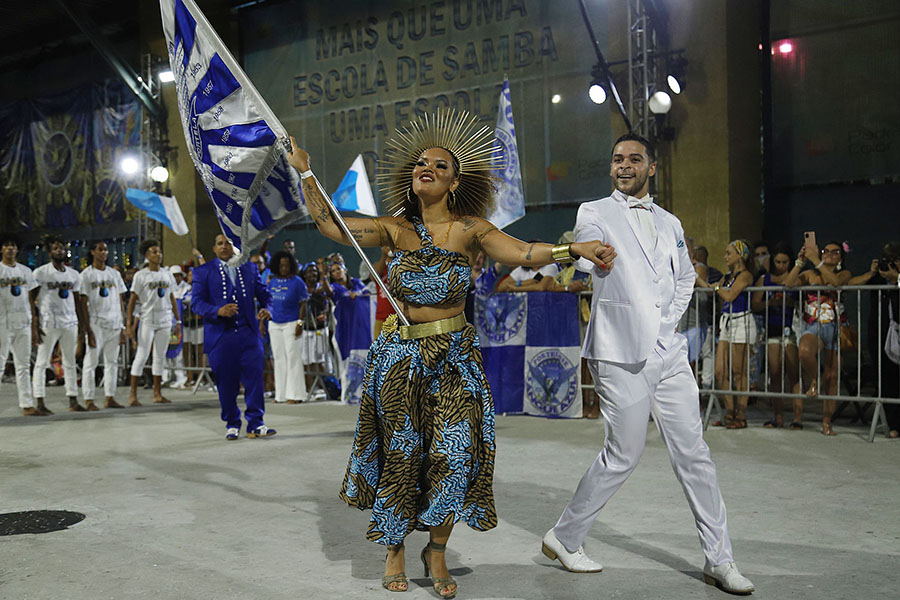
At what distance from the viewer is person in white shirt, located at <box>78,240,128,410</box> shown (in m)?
12.0

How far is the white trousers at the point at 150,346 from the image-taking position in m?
12.2

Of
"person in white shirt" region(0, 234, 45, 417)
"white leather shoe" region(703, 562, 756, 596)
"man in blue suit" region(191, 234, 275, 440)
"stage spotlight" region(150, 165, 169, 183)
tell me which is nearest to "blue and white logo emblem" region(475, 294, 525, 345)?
"man in blue suit" region(191, 234, 275, 440)

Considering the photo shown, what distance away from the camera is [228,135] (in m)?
5.28

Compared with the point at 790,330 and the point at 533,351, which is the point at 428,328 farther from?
the point at 533,351

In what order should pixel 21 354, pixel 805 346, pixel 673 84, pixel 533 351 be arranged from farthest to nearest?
pixel 673 84, pixel 21 354, pixel 533 351, pixel 805 346

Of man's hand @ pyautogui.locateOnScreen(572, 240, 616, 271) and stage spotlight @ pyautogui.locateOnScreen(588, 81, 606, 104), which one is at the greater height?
stage spotlight @ pyautogui.locateOnScreen(588, 81, 606, 104)

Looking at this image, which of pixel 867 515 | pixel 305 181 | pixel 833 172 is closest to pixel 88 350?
pixel 305 181

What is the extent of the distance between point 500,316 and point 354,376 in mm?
2395

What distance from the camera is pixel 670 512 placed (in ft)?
18.1

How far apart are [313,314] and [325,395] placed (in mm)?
1232

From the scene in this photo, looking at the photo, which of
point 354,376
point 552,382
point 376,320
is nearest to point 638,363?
point 376,320

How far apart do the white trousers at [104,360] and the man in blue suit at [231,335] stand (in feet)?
12.5

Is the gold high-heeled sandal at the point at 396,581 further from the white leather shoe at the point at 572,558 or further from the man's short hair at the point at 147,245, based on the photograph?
the man's short hair at the point at 147,245

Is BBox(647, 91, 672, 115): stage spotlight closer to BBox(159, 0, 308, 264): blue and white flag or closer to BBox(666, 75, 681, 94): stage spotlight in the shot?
BBox(666, 75, 681, 94): stage spotlight
